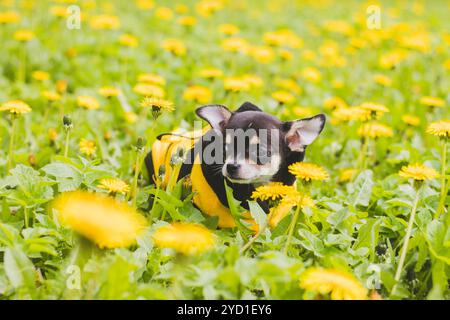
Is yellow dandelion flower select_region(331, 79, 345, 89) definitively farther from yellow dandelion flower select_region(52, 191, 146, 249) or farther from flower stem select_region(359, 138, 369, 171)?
yellow dandelion flower select_region(52, 191, 146, 249)

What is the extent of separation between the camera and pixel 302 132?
102 inches

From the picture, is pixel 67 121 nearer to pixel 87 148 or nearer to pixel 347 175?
pixel 87 148

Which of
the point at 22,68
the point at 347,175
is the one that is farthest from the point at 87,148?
the point at 22,68

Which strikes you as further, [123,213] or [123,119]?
[123,119]

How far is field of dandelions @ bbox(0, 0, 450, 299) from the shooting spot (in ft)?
6.54

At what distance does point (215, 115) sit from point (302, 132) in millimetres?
362

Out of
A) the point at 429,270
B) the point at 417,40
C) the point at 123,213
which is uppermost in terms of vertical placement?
the point at 417,40

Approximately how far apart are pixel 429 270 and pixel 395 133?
212 centimetres

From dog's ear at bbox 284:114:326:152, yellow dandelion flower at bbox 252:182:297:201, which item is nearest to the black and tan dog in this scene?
dog's ear at bbox 284:114:326:152

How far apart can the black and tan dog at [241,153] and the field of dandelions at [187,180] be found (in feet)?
0.26

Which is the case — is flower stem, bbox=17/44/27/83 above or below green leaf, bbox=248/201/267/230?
above
